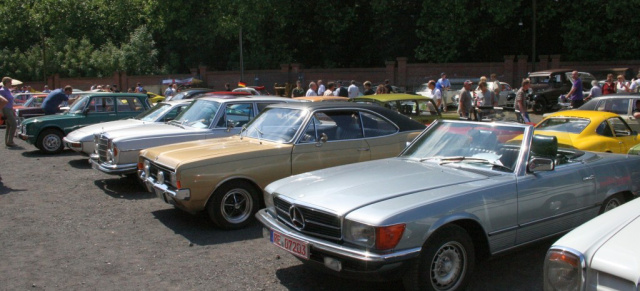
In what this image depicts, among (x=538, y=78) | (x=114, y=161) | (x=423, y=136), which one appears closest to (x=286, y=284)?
(x=423, y=136)

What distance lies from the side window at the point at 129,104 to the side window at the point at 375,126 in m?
7.95

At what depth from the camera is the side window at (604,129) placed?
9404 millimetres

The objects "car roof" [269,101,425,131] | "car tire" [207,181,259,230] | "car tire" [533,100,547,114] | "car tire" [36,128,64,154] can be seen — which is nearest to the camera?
"car tire" [207,181,259,230]

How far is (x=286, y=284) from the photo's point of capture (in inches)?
195

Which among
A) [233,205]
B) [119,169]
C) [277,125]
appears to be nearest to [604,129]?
[277,125]

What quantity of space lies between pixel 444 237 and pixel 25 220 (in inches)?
232

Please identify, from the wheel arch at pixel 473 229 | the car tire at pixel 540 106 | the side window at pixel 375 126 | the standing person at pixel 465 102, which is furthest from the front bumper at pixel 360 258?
the car tire at pixel 540 106

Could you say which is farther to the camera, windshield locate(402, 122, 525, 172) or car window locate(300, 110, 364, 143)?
car window locate(300, 110, 364, 143)

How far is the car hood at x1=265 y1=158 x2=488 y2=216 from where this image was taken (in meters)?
4.36

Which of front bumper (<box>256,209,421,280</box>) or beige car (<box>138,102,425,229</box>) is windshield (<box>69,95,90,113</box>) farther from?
front bumper (<box>256,209,421,280</box>)

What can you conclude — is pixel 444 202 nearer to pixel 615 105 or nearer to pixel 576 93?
pixel 615 105

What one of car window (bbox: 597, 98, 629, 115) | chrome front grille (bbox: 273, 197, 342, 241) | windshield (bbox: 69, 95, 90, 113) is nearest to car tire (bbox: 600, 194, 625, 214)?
chrome front grille (bbox: 273, 197, 342, 241)

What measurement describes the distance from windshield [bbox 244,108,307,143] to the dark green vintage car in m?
6.86

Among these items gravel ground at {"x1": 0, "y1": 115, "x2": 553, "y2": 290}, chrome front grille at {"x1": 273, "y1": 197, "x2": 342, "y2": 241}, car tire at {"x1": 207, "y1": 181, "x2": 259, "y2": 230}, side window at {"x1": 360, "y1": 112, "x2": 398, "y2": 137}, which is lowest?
gravel ground at {"x1": 0, "y1": 115, "x2": 553, "y2": 290}
